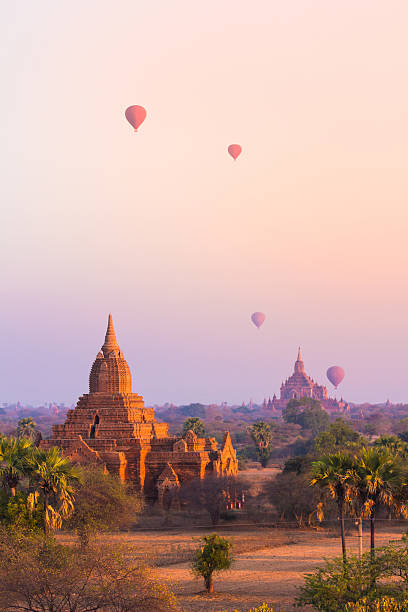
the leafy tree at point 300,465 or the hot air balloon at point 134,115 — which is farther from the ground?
the hot air balloon at point 134,115

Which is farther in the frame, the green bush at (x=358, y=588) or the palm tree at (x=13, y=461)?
the palm tree at (x=13, y=461)

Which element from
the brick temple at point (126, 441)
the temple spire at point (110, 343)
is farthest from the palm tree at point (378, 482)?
the temple spire at point (110, 343)

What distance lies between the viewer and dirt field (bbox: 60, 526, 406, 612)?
3666 cm

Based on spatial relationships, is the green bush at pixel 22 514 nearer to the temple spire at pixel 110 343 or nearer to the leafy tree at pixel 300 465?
the leafy tree at pixel 300 465

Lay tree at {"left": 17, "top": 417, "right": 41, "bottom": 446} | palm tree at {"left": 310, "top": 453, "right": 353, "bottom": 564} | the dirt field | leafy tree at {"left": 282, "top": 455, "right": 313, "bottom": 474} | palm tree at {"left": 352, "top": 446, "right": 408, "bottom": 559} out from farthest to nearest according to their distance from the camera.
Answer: tree at {"left": 17, "top": 417, "right": 41, "bottom": 446}, leafy tree at {"left": 282, "top": 455, "right": 313, "bottom": 474}, the dirt field, palm tree at {"left": 310, "top": 453, "right": 353, "bottom": 564}, palm tree at {"left": 352, "top": 446, "right": 408, "bottom": 559}

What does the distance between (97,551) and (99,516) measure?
20.6 m

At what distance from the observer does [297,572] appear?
42.6 meters

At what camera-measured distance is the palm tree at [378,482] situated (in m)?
34.3

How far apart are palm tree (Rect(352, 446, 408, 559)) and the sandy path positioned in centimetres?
555

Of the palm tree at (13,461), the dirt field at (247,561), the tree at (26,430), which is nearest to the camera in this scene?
the dirt field at (247,561)

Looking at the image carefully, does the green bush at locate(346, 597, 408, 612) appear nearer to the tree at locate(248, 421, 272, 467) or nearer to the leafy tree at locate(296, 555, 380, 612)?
the leafy tree at locate(296, 555, 380, 612)

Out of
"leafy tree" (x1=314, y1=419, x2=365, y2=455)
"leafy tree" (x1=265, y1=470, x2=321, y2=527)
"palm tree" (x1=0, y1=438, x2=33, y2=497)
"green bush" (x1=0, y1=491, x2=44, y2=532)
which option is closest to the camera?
"palm tree" (x1=0, y1=438, x2=33, y2=497)

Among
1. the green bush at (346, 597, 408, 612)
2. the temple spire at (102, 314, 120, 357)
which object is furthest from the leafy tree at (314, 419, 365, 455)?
the green bush at (346, 597, 408, 612)

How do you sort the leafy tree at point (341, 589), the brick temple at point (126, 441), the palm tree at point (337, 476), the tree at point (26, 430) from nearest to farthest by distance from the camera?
the leafy tree at point (341, 589)
the palm tree at point (337, 476)
the brick temple at point (126, 441)
the tree at point (26, 430)
